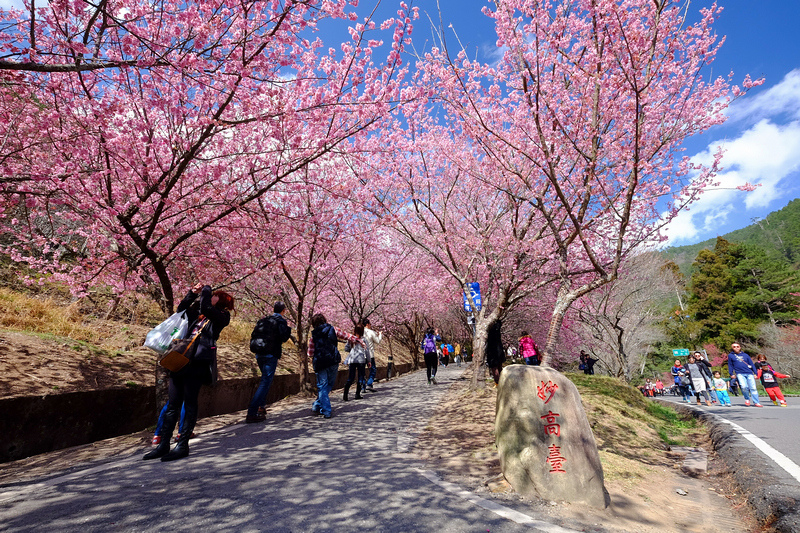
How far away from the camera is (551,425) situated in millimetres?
3684

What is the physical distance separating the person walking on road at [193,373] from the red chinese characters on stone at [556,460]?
12.5 feet

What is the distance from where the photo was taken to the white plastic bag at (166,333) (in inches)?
161

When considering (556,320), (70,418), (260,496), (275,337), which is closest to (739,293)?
(556,320)

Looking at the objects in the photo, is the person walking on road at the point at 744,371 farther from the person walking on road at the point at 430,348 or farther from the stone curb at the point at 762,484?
the person walking on road at the point at 430,348

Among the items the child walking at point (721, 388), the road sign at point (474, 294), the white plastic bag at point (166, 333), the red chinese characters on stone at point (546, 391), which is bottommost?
the child walking at point (721, 388)

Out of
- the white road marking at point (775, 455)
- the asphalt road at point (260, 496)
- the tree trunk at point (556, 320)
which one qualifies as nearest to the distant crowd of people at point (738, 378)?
the white road marking at point (775, 455)

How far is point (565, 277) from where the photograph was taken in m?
6.26

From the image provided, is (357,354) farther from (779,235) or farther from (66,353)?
(779,235)

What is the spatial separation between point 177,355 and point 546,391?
3.93m

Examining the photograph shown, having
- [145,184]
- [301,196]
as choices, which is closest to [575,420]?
[145,184]

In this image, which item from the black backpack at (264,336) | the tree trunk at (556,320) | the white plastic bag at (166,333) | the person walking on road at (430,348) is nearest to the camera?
the white plastic bag at (166,333)

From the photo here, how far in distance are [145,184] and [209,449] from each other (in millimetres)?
3972

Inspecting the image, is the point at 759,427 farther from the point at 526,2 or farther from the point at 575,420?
the point at 526,2

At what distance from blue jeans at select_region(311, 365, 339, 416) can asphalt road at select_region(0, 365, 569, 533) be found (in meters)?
2.12
